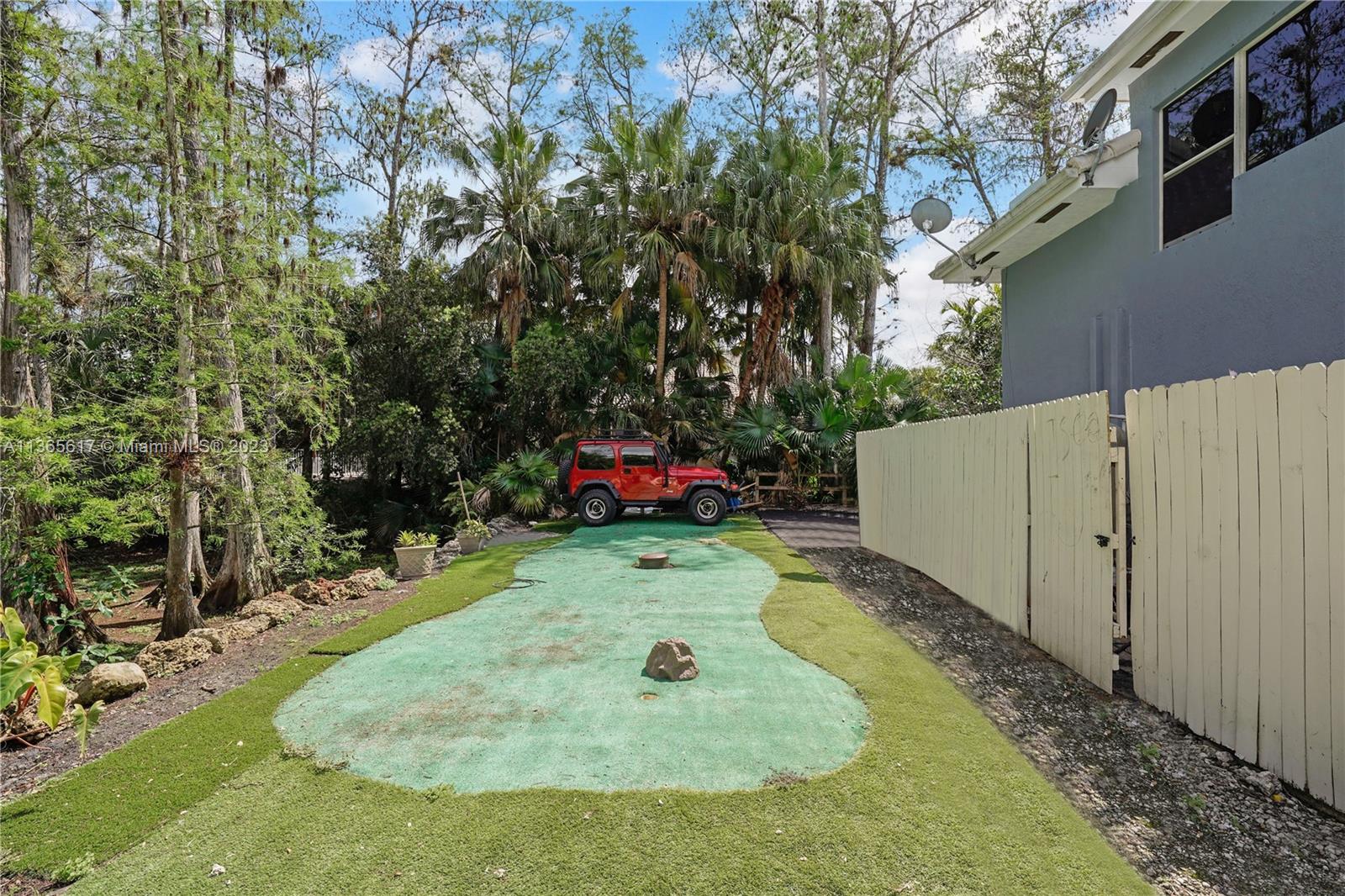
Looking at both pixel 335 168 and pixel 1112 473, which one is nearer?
pixel 1112 473

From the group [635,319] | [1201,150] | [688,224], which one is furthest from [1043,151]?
[1201,150]

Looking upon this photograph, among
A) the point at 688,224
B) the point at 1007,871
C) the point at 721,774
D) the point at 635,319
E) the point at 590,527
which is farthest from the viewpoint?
the point at 635,319

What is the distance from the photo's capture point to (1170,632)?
11.3ft

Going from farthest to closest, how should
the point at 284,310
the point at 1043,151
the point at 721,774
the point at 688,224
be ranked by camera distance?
the point at 1043,151
the point at 688,224
the point at 284,310
the point at 721,774

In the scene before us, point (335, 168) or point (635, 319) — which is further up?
point (335, 168)

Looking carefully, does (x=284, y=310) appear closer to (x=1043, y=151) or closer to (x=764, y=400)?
(x=764, y=400)

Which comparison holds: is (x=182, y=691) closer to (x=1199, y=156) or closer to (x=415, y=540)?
(x=415, y=540)

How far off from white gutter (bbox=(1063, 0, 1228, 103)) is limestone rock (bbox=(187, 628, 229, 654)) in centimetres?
966

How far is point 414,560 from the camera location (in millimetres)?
8625

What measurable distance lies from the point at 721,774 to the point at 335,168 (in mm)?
21678

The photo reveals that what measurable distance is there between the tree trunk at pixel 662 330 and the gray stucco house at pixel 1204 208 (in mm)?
9587

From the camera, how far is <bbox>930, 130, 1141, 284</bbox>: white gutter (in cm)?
624

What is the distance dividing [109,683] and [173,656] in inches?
30.6

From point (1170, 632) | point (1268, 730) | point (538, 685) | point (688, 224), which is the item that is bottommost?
point (538, 685)
